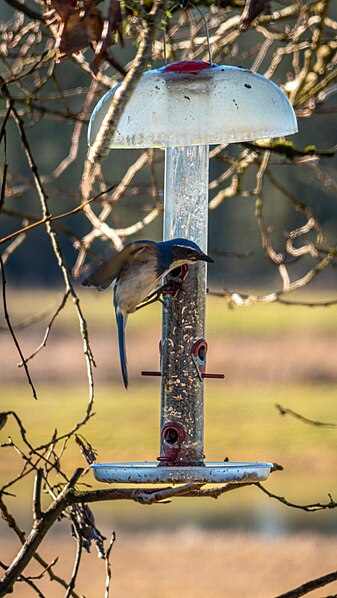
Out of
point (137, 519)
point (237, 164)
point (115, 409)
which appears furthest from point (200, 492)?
point (115, 409)

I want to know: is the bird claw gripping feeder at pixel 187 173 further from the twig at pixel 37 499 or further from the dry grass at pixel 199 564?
the dry grass at pixel 199 564

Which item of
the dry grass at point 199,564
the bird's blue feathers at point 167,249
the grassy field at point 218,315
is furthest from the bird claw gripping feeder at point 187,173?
the grassy field at point 218,315

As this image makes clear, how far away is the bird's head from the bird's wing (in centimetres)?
8

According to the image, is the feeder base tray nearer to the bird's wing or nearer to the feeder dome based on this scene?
the bird's wing

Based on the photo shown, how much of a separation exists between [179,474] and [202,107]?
948 millimetres

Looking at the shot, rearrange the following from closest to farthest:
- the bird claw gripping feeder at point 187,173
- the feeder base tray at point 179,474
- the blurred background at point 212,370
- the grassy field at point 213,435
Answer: the feeder base tray at point 179,474 < the bird claw gripping feeder at point 187,173 < the blurred background at point 212,370 < the grassy field at point 213,435

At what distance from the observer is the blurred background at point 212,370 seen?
935 centimetres

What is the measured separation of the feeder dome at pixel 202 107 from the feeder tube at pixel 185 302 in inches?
14.3

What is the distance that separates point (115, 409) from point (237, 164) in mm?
11277

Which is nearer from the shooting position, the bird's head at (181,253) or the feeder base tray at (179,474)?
the feeder base tray at (179,474)

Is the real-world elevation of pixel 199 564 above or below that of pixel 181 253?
below

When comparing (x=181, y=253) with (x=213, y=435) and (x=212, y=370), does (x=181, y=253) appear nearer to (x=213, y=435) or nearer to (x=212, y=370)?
(x=213, y=435)

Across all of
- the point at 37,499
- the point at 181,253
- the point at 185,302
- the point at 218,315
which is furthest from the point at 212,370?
the point at 37,499

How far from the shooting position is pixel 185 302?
12.1 ft
